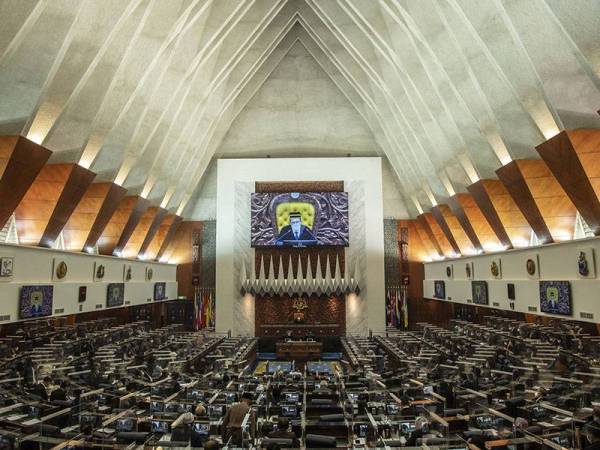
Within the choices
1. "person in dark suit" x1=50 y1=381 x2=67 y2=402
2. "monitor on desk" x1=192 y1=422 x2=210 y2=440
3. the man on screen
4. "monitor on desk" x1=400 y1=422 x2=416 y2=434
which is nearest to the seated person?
"monitor on desk" x1=192 y1=422 x2=210 y2=440

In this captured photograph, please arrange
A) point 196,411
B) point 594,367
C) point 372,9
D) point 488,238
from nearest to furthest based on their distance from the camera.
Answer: point 196,411 < point 594,367 < point 372,9 < point 488,238

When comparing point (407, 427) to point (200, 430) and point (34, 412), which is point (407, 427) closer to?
point (200, 430)

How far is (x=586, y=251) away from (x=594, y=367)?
3401 millimetres

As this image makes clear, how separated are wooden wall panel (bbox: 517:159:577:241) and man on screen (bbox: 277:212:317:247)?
500 inches

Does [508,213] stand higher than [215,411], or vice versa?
[508,213]

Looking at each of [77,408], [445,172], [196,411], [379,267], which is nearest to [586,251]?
[445,172]

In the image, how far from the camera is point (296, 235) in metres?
24.3

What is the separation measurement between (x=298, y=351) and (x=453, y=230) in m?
8.89

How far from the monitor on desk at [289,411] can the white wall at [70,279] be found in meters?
7.69

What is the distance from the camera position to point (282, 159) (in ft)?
82.9

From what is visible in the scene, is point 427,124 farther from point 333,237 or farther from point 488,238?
point 333,237

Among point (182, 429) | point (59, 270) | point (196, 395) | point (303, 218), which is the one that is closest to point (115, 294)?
point (59, 270)

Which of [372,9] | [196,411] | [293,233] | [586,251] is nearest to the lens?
[196,411]

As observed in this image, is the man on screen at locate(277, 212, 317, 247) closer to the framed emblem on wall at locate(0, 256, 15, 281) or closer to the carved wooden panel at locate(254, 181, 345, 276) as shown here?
the carved wooden panel at locate(254, 181, 345, 276)
